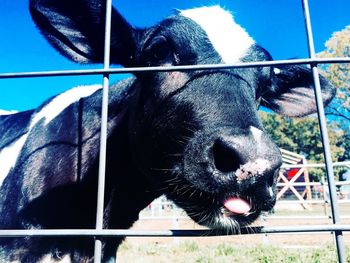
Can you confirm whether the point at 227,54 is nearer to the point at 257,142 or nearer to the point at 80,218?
the point at 257,142

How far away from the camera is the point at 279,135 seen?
46719mm

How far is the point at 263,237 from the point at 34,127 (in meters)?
8.52

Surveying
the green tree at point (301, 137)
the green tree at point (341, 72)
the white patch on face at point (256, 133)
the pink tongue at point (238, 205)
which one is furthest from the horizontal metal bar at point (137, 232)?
the green tree at point (301, 137)

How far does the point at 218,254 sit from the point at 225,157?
6073mm

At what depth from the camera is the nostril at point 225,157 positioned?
1.64 metres

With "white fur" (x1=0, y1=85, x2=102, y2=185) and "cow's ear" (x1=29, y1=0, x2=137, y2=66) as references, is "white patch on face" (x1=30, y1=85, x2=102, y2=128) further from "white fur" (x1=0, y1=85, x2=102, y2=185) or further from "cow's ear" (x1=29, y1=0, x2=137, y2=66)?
"cow's ear" (x1=29, y1=0, x2=137, y2=66)

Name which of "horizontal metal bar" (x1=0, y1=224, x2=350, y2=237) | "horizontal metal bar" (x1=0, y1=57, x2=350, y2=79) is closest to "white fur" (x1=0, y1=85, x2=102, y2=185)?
"horizontal metal bar" (x1=0, y1=57, x2=350, y2=79)

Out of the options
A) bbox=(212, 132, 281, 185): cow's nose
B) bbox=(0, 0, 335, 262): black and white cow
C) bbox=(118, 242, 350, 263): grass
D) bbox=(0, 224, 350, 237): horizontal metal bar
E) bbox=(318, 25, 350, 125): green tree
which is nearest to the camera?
bbox=(0, 224, 350, 237): horizontal metal bar

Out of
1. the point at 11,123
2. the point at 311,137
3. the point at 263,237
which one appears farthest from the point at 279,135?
the point at 11,123

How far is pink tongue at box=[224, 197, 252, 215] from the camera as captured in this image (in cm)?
170

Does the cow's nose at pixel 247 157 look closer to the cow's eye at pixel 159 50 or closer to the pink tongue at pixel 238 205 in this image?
the pink tongue at pixel 238 205

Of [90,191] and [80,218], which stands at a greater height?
[90,191]

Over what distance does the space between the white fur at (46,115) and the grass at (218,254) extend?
13.9 feet

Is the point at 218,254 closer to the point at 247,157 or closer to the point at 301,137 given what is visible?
the point at 247,157
